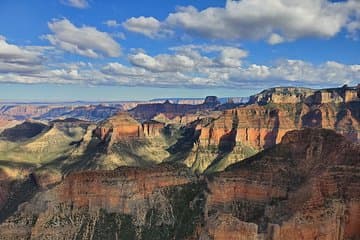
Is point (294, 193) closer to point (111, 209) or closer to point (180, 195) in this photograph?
point (180, 195)

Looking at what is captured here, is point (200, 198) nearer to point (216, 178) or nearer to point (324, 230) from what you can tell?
point (216, 178)

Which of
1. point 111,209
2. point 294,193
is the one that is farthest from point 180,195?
point 294,193

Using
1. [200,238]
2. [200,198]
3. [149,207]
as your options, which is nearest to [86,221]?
[149,207]

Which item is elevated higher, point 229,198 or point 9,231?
point 229,198

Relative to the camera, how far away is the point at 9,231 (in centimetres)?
11619

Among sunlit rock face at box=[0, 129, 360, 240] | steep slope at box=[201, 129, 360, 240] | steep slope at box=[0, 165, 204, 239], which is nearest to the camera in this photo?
steep slope at box=[201, 129, 360, 240]

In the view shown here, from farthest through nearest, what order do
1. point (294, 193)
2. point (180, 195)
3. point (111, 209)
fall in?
1. point (180, 195)
2. point (111, 209)
3. point (294, 193)

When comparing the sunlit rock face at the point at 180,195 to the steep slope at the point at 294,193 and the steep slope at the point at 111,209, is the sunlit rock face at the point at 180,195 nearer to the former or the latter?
the steep slope at the point at 111,209

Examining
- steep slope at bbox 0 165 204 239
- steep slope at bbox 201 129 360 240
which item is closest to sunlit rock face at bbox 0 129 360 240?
steep slope at bbox 0 165 204 239

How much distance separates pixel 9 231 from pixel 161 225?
1242 inches

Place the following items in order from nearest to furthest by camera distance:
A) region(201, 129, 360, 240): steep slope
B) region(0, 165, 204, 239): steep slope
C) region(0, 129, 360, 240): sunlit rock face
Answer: region(201, 129, 360, 240): steep slope
region(0, 129, 360, 240): sunlit rock face
region(0, 165, 204, 239): steep slope

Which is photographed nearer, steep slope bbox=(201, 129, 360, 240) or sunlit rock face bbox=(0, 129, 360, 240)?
steep slope bbox=(201, 129, 360, 240)

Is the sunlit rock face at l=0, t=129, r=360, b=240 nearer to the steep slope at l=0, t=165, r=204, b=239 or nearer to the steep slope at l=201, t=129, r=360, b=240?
the steep slope at l=0, t=165, r=204, b=239

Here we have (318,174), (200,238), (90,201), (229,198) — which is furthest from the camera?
(90,201)
